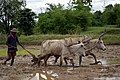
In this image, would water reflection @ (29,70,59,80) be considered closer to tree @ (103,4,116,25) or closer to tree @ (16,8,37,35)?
tree @ (16,8,37,35)

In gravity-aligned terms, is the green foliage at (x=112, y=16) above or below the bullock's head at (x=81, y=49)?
below

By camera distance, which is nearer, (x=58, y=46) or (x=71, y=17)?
(x=58, y=46)

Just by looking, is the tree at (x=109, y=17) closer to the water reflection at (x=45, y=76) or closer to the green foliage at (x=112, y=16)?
the green foliage at (x=112, y=16)

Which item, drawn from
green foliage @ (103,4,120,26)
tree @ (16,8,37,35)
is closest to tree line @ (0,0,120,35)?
tree @ (16,8,37,35)

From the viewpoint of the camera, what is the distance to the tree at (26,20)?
54.4 metres

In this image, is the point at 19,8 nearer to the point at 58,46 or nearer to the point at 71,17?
the point at 71,17

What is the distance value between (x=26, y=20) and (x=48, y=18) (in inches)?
247

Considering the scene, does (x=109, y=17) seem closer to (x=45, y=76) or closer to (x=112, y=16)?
(x=112, y=16)

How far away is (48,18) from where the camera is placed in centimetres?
5062

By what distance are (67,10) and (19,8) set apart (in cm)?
912

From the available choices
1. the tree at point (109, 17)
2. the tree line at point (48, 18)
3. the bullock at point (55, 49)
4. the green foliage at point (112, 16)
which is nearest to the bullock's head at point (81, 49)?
the bullock at point (55, 49)

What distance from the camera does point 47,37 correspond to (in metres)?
39.4

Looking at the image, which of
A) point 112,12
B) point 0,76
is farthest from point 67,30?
point 0,76

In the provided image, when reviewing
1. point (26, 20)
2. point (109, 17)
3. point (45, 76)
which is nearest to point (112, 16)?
point (109, 17)
